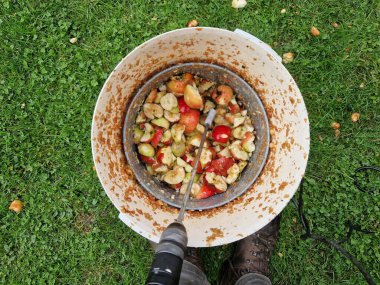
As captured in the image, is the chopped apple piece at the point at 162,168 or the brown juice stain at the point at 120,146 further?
the chopped apple piece at the point at 162,168

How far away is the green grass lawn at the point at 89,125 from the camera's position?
1.86m

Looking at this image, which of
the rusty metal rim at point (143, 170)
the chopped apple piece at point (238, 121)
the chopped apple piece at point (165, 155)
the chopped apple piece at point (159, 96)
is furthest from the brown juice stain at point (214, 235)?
the chopped apple piece at point (159, 96)

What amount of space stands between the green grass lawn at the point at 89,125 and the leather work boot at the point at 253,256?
0.06 metres

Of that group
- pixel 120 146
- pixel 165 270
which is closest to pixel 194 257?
pixel 120 146

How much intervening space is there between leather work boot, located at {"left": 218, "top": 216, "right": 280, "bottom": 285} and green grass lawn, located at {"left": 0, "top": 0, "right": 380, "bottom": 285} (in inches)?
2.3

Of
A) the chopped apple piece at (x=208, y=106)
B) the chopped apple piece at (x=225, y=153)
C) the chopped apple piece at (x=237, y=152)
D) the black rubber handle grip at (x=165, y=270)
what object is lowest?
the chopped apple piece at (x=225, y=153)

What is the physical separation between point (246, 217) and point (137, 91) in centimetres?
63

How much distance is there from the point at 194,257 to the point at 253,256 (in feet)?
0.88

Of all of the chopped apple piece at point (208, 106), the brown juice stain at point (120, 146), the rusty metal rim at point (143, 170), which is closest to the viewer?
the brown juice stain at point (120, 146)

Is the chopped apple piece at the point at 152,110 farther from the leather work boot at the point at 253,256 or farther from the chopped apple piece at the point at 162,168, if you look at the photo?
the leather work boot at the point at 253,256

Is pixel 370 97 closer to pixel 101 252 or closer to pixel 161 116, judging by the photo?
pixel 161 116

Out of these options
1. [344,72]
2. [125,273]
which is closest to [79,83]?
[125,273]

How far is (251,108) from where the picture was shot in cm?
163

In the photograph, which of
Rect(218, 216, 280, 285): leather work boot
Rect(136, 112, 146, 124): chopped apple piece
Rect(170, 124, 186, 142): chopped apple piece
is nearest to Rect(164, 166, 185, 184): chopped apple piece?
Rect(170, 124, 186, 142): chopped apple piece
